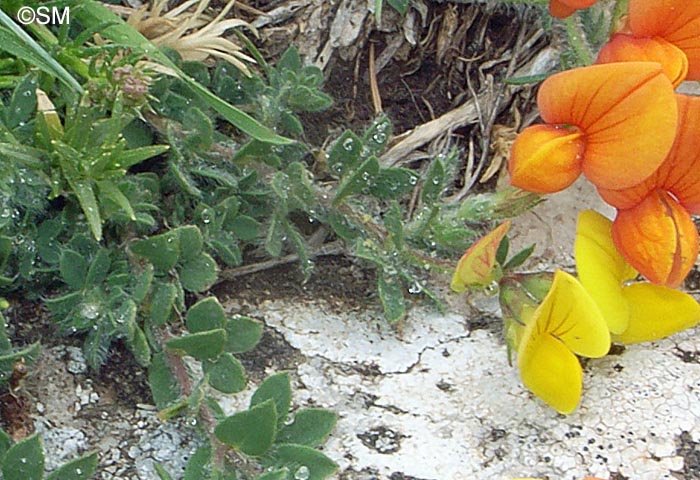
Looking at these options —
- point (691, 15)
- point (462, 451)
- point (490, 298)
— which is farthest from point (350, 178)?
point (691, 15)

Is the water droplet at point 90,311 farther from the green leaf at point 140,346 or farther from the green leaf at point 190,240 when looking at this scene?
the green leaf at point 190,240

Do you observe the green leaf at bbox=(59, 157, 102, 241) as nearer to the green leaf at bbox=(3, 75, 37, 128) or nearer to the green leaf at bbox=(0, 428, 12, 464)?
the green leaf at bbox=(3, 75, 37, 128)

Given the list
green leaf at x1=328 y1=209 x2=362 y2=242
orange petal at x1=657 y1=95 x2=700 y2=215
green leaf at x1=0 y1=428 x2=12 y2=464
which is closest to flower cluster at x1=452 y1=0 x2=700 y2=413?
orange petal at x1=657 y1=95 x2=700 y2=215

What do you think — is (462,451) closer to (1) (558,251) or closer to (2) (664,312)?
(2) (664,312)

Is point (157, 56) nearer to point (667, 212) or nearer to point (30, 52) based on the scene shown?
point (30, 52)

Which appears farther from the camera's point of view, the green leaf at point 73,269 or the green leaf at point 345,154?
the green leaf at point 345,154

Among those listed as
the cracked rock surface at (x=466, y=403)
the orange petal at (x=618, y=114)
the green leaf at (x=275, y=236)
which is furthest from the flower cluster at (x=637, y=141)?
the green leaf at (x=275, y=236)
